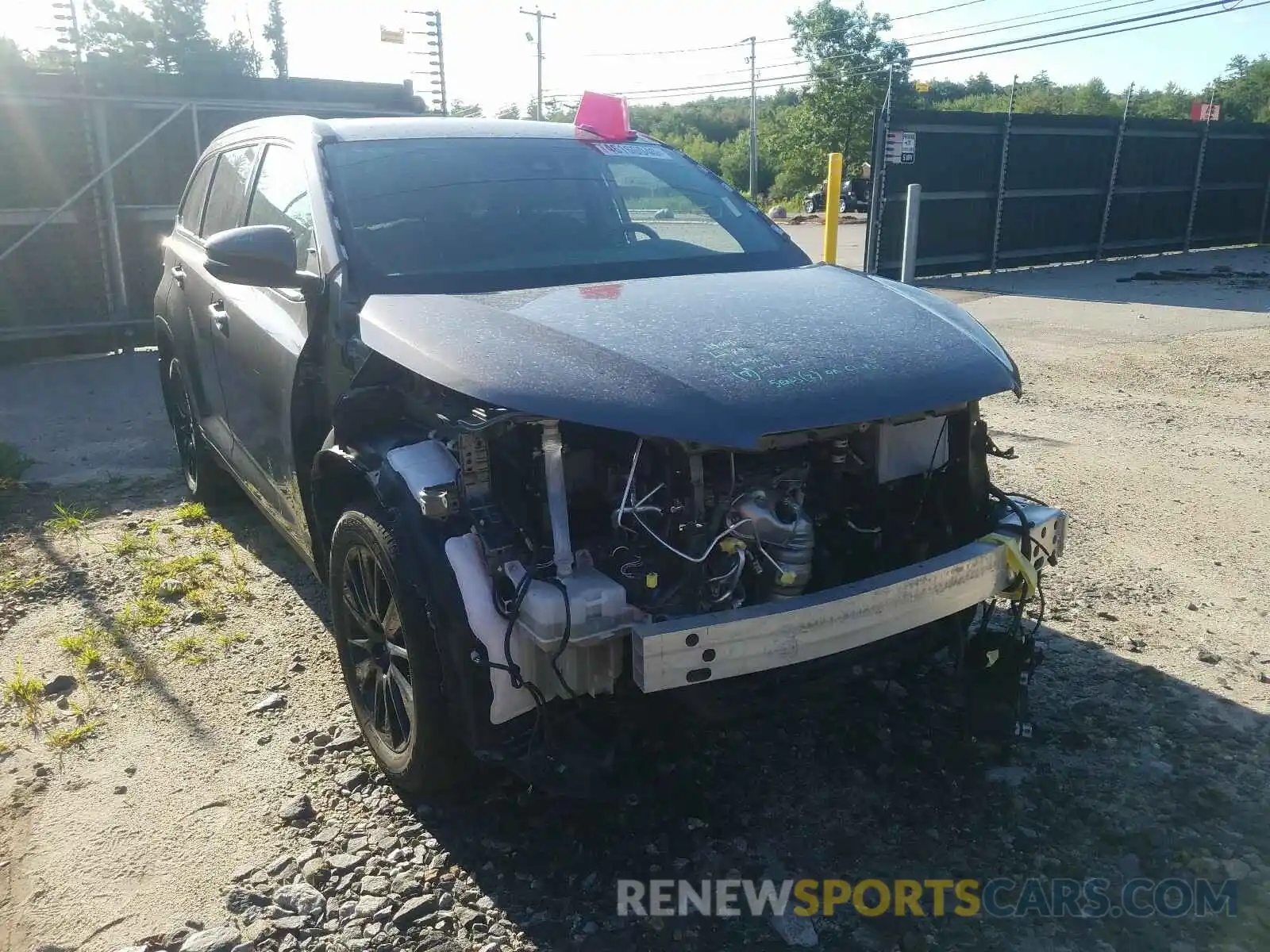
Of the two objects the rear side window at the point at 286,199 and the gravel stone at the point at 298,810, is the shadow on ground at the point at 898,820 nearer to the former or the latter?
the gravel stone at the point at 298,810

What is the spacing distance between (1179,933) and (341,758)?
2.39 m

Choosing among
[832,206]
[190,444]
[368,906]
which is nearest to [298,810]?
[368,906]

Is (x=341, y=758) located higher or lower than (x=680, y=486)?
lower

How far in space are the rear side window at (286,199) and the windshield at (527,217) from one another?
0.49 ft

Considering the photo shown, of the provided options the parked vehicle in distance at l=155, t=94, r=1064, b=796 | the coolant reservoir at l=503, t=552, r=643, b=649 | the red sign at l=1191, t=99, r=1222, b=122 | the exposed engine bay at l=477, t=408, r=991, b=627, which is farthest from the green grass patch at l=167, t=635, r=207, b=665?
the red sign at l=1191, t=99, r=1222, b=122

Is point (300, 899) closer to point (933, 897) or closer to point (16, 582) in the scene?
point (933, 897)

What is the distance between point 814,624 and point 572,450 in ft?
2.57

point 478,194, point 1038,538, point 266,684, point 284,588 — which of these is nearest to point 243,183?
point 478,194

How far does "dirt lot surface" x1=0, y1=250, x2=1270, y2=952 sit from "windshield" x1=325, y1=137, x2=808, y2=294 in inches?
61.5

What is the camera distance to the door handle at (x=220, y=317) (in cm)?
399

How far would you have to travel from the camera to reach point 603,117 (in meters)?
4.33

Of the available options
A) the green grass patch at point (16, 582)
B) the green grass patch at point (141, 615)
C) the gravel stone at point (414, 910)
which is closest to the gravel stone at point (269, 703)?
the green grass patch at point (141, 615)

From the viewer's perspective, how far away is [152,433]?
7.07 m

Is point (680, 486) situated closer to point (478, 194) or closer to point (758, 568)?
→ point (758, 568)
